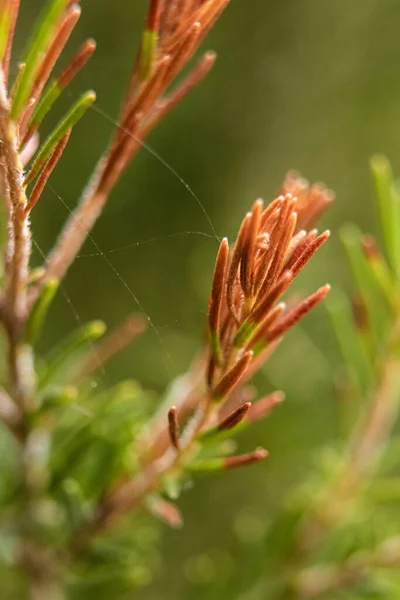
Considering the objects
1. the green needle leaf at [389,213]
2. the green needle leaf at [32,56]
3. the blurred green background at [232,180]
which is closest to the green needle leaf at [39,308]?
the green needle leaf at [32,56]

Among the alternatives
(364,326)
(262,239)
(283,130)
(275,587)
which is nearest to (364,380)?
(364,326)

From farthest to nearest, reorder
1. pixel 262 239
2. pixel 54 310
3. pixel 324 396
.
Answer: pixel 54 310, pixel 324 396, pixel 262 239

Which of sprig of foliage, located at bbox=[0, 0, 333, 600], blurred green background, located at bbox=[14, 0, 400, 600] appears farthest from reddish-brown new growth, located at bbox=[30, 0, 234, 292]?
blurred green background, located at bbox=[14, 0, 400, 600]

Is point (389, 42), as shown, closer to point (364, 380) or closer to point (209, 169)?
point (209, 169)

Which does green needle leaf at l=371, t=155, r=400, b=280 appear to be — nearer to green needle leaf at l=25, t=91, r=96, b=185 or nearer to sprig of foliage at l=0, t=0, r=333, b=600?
sprig of foliage at l=0, t=0, r=333, b=600

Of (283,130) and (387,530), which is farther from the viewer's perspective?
(283,130)

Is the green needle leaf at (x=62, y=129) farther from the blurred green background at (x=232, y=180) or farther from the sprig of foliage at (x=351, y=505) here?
the blurred green background at (x=232, y=180)
